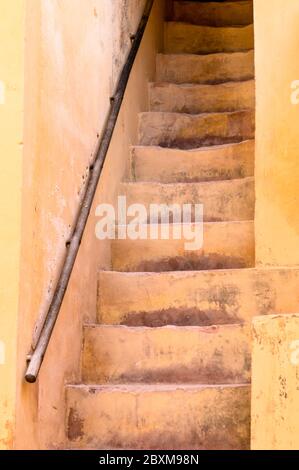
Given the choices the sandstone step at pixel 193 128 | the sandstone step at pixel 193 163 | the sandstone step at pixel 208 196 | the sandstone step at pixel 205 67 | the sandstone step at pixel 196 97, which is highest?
the sandstone step at pixel 205 67

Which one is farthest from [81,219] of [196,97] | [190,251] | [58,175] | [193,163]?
[196,97]

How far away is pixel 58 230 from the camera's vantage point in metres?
3.96

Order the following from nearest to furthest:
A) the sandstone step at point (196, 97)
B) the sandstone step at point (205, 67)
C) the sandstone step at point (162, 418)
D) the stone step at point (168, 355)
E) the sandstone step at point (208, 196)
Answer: the sandstone step at point (162, 418)
the stone step at point (168, 355)
the sandstone step at point (208, 196)
the sandstone step at point (196, 97)
the sandstone step at point (205, 67)

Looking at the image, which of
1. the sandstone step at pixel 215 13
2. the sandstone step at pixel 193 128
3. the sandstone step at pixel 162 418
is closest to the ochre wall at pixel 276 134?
the sandstone step at pixel 162 418

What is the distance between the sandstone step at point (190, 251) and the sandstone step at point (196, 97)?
5.01 feet

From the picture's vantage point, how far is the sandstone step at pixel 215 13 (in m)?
7.37

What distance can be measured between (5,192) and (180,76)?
3334 millimetres

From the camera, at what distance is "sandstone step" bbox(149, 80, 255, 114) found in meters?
6.02

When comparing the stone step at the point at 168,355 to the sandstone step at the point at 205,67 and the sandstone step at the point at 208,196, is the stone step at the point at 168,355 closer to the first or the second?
the sandstone step at the point at 208,196

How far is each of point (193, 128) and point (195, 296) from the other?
1.72m

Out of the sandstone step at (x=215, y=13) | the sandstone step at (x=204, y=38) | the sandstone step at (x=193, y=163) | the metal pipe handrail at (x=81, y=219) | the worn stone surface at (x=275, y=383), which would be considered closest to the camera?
the worn stone surface at (x=275, y=383)

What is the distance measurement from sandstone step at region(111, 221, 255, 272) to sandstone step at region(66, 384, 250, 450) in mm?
942

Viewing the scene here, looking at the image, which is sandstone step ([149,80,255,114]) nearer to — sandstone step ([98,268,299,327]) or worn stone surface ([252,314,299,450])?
sandstone step ([98,268,299,327])
